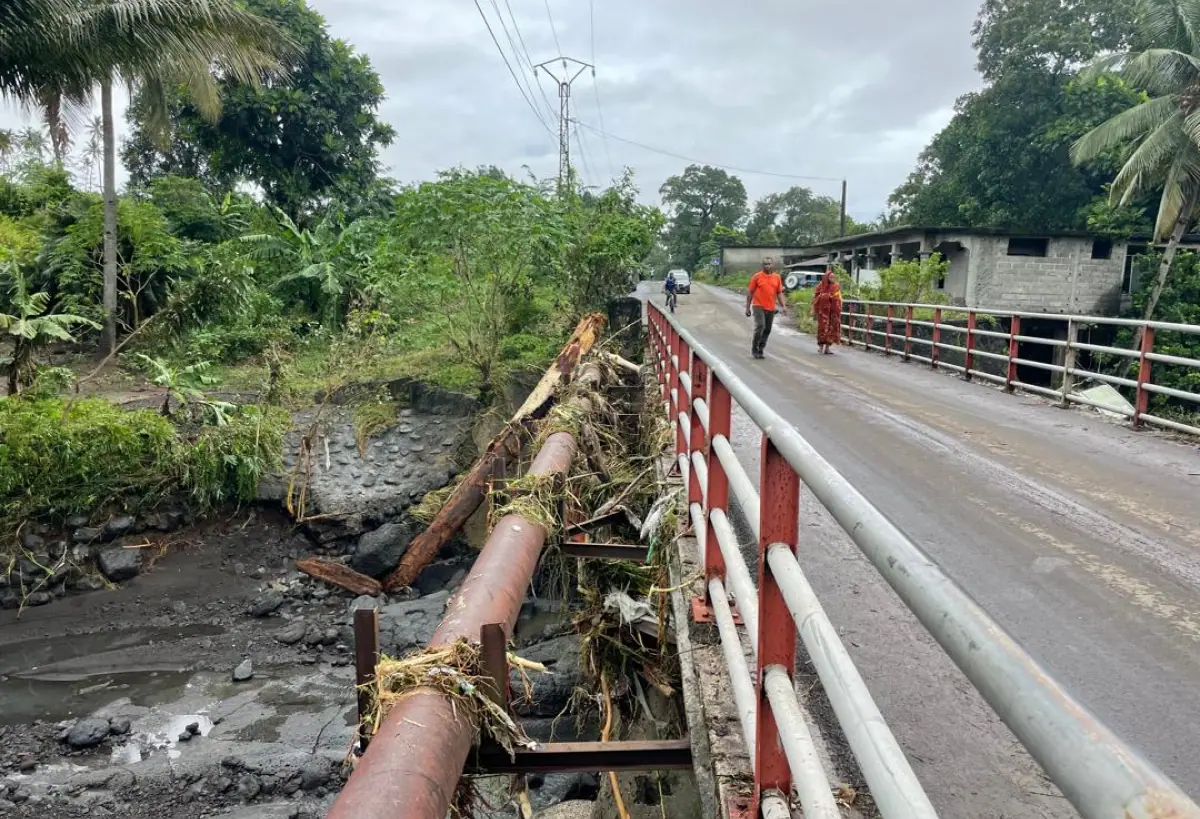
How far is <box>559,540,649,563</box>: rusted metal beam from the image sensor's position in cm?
573

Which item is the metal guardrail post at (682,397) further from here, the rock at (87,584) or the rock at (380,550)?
the rock at (87,584)

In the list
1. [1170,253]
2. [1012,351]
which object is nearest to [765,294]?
[1012,351]

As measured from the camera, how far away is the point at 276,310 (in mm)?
20016

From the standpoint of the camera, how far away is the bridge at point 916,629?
1.06 m

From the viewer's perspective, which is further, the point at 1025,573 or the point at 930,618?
the point at 1025,573

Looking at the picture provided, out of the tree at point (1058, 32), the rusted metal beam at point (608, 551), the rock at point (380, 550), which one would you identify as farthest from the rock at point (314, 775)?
the tree at point (1058, 32)

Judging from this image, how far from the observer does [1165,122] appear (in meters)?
22.2

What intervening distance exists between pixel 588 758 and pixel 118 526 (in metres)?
9.07

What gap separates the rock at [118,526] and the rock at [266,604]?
2019mm

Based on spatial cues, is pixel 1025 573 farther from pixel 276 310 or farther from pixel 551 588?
pixel 276 310

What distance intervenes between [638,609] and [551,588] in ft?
11.9

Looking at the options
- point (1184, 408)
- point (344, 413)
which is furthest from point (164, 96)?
point (1184, 408)

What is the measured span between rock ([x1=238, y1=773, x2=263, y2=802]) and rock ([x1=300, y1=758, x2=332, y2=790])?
318 mm

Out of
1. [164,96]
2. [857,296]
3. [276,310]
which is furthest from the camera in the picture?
[857,296]
